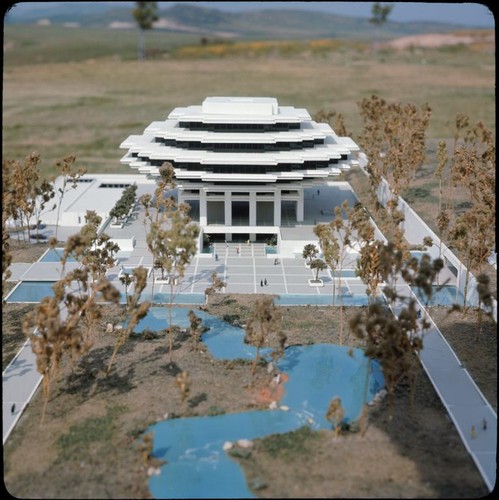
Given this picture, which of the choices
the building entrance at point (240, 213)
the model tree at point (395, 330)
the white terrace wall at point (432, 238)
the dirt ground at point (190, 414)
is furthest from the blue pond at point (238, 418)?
the building entrance at point (240, 213)

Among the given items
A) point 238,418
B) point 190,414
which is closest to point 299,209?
point 238,418

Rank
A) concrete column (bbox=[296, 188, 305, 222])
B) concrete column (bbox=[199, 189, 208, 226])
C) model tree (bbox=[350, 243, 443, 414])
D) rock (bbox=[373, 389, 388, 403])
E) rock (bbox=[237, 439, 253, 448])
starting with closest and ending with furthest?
1. rock (bbox=[237, 439, 253, 448])
2. model tree (bbox=[350, 243, 443, 414])
3. rock (bbox=[373, 389, 388, 403])
4. concrete column (bbox=[199, 189, 208, 226])
5. concrete column (bbox=[296, 188, 305, 222])

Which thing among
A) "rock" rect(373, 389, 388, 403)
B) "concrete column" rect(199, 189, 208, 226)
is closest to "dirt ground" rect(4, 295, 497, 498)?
"rock" rect(373, 389, 388, 403)

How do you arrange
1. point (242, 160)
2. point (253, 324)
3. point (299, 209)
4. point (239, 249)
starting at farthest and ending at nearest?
point (299, 209) → point (239, 249) → point (242, 160) → point (253, 324)

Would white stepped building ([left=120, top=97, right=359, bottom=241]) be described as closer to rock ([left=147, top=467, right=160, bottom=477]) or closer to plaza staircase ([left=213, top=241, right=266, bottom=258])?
plaza staircase ([left=213, top=241, right=266, bottom=258])

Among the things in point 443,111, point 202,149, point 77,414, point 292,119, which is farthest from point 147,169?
point 443,111

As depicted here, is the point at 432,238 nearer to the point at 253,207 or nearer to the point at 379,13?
the point at 253,207
